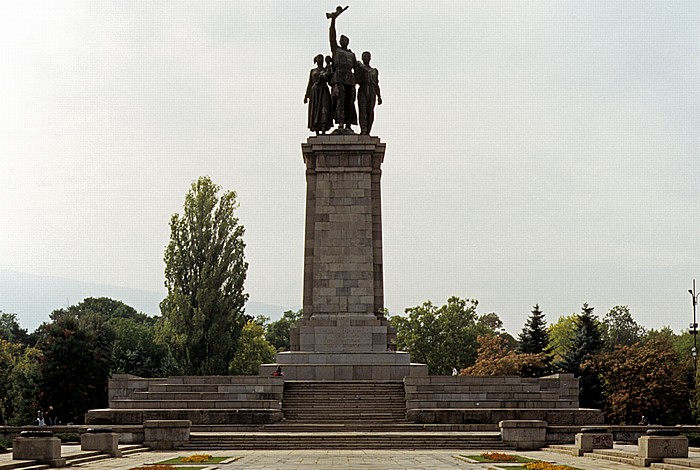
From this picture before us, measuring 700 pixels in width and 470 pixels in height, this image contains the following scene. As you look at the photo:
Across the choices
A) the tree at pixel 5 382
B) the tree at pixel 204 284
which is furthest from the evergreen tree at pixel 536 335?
the tree at pixel 5 382

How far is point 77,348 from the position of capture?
206 feet

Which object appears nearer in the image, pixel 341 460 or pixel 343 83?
pixel 341 460

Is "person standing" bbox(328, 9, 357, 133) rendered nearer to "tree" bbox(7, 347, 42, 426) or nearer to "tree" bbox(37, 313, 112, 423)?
"tree" bbox(37, 313, 112, 423)

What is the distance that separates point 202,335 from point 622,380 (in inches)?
874

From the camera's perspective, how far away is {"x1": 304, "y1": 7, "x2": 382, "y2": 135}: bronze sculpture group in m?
46.5

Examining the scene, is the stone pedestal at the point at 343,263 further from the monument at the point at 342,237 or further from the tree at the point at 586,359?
the tree at the point at 586,359

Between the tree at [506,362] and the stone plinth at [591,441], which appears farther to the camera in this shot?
the tree at [506,362]

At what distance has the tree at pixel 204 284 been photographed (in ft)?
205

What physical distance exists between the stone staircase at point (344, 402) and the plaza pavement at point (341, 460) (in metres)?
6.10

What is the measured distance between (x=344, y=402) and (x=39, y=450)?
14.9 meters

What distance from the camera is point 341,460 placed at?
86.1 feet

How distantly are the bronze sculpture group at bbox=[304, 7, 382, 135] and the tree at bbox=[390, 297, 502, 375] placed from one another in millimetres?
41546

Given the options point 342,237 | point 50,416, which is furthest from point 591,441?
point 50,416

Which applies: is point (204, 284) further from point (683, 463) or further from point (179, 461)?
point (683, 463)
